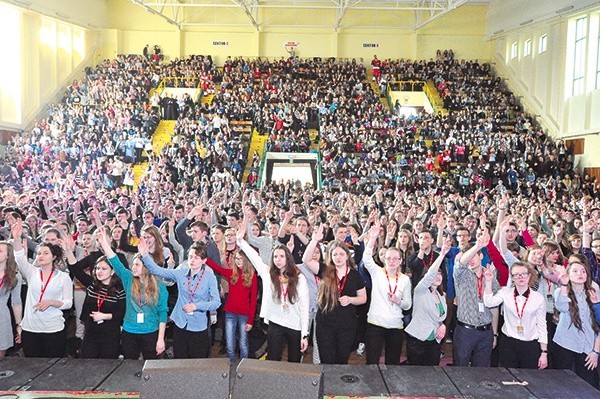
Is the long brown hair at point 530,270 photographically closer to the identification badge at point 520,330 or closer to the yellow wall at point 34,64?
the identification badge at point 520,330

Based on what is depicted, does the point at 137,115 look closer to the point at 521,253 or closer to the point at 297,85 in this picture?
the point at 297,85

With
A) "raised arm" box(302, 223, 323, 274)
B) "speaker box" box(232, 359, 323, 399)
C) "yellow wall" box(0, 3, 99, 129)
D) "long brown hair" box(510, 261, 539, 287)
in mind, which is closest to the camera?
"speaker box" box(232, 359, 323, 399)

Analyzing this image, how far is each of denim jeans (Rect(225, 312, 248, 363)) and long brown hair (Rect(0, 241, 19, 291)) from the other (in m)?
1.96

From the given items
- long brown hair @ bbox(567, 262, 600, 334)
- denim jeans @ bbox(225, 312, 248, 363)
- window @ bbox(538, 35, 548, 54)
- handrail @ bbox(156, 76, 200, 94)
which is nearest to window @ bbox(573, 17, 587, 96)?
window @ bbox(538, 35, 548, 54)

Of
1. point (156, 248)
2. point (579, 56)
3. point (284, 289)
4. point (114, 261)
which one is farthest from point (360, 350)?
point (579, 56)

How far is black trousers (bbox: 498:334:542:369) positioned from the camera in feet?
15.2

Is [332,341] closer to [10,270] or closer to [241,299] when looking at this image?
[241,299]

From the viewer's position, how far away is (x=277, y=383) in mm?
2648

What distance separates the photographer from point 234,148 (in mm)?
20312

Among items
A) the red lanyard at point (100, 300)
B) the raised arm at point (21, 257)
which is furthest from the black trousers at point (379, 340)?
the raised arm at point (21, 257)

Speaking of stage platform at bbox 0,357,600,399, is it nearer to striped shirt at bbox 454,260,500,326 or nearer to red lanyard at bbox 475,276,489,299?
striped shirt at bbox 454,260,500,326

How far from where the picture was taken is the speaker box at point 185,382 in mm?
2678

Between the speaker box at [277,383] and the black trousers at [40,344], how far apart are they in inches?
109

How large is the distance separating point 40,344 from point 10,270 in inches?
27.8
